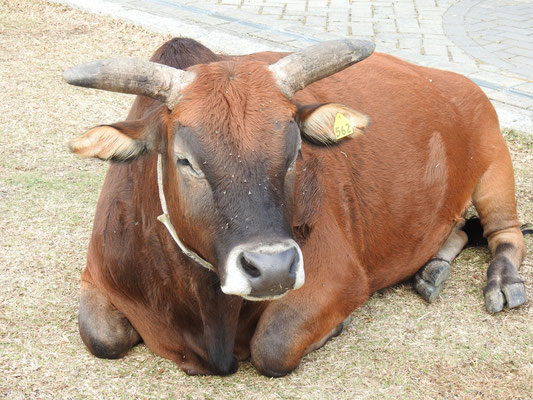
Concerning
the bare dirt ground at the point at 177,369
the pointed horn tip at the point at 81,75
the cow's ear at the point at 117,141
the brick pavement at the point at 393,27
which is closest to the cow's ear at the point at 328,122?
the cow's ear at the point at 117,141

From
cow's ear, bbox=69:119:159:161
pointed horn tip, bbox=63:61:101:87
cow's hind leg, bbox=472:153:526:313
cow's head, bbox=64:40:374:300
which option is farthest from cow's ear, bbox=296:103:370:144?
cow's hind leg, bbox=472:153:526:313

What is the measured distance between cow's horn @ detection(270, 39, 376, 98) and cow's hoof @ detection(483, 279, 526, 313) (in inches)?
68.2

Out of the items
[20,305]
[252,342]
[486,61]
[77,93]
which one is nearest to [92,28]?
[77,93]

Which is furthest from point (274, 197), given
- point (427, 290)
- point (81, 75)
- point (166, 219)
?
point (427, 290)

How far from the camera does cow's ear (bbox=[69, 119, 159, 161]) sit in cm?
307

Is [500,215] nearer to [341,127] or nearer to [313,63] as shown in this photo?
[341,127]

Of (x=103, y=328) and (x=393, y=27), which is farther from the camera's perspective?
(x=393, y=27)

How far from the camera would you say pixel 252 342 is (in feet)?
11.9

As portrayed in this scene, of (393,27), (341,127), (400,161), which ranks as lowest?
(393,27)

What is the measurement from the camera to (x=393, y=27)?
9.25 metres

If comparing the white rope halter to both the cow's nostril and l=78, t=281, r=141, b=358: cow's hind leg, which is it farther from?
l=78, t=281, r=141, b=358: cow's hind leg

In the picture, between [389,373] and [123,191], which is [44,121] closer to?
[123,191]

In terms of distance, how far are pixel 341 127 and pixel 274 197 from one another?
2.29ft

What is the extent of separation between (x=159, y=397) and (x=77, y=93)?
15.6 ft
